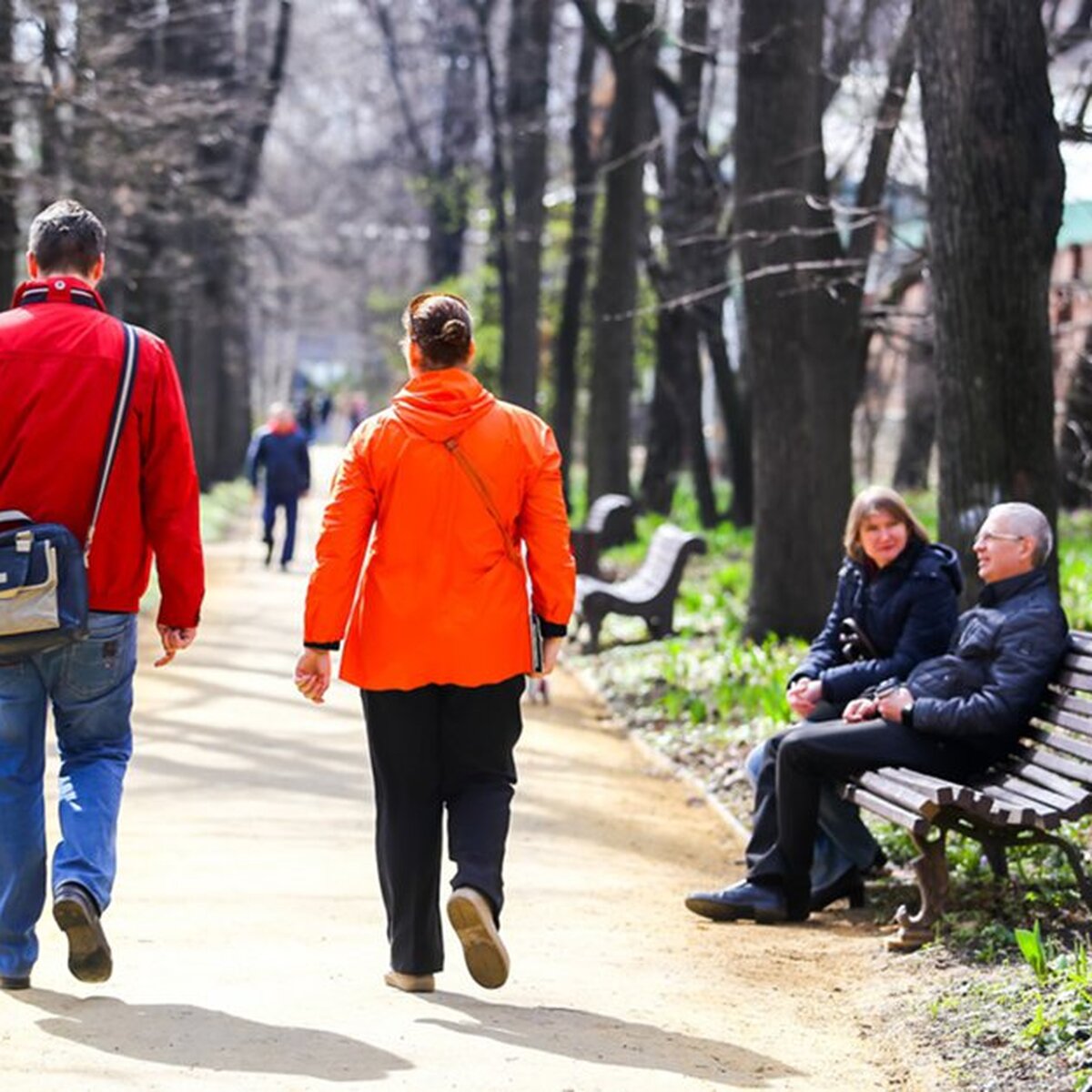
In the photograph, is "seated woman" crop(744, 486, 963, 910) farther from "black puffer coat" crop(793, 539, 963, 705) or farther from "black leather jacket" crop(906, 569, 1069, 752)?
"black leather jacket" crop(906, 569, 1069, 752)

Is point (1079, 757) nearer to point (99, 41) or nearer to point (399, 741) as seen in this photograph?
point (399, 741)

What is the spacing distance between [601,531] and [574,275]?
11686 mm

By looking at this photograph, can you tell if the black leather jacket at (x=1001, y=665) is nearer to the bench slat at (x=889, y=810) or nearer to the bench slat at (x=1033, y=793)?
the bench slat at (x=1033, y=793)

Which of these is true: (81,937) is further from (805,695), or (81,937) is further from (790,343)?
(790,343)

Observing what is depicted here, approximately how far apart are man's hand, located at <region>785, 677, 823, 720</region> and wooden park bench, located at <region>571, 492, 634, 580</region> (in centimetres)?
833

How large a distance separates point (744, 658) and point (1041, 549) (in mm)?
7422

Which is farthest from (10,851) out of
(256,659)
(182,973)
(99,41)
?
(99,41)

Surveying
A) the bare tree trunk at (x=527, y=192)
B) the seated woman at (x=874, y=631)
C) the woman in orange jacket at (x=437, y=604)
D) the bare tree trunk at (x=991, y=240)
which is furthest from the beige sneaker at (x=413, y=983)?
the bare tree trunk at (x=527, y=192)

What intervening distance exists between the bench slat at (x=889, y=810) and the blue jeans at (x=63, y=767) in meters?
2.55

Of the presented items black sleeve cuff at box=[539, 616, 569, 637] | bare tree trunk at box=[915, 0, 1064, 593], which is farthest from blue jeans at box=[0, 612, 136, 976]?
bare tree trunk at box=[915, 0, 1064, 593]

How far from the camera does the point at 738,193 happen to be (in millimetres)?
16172

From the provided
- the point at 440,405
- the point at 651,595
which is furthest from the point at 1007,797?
the point at 651,595

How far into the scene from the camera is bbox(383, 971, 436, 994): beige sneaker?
646 cm

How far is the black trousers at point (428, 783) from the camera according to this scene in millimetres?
6426
